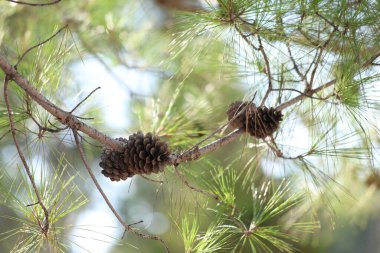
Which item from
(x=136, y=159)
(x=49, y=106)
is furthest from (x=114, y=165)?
(x=49, y=106)

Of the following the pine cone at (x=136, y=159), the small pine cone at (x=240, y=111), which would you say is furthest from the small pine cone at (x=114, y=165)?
the small pine cone at (x=240, y=111)

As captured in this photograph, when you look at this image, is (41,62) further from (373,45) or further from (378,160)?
(378,160)

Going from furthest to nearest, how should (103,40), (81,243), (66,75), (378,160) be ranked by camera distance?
(103,40) → (66,75) → (378,160) → (81,243)

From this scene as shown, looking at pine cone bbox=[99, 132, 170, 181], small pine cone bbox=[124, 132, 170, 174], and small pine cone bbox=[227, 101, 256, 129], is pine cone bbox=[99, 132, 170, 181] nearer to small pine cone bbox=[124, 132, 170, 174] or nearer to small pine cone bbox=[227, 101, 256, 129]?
small pine cone bbox=[124, 132, 170, 174]

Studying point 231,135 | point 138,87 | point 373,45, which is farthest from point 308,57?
point 138,87

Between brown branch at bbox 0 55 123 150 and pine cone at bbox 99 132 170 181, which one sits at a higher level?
brown branch at bbox 0 55 123 150

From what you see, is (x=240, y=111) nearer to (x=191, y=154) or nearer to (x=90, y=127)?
(x=191, y=154)

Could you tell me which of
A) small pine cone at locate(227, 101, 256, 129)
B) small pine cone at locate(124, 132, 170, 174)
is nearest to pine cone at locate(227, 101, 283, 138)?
small pine cone at locate(227, 101, 256, 129)
